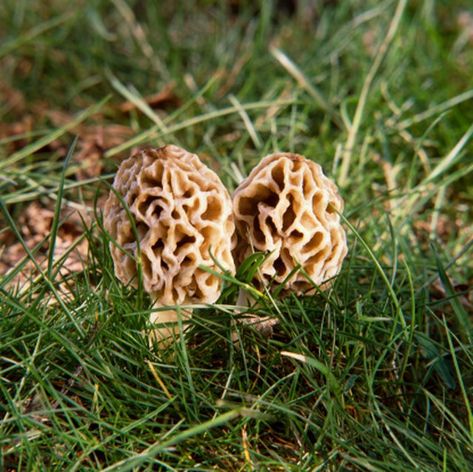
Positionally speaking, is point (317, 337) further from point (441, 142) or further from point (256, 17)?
point (256, 17)

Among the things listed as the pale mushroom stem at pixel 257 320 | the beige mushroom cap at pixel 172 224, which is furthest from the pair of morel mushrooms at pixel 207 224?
the pale mushroom stem at pixel 257 320

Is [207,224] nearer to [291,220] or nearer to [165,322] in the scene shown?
[291,220]

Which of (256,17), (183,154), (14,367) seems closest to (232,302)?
(183,154)

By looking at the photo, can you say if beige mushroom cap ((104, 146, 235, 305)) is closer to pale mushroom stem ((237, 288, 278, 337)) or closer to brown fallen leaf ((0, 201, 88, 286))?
pale mushroom stem ((237, 288, 278, 337))

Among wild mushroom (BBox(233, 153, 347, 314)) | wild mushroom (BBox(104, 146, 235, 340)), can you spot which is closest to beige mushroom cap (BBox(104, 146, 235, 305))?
wild mushroom (BBox(104, 146, 235, 340))

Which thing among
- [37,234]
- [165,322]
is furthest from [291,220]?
[37,234]

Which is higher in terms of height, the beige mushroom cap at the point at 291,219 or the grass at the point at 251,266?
the beige mushroom cap at the point at 291,219

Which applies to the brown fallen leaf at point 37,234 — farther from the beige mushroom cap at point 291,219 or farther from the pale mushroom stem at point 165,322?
the beige mushroom cap at point 291,219
